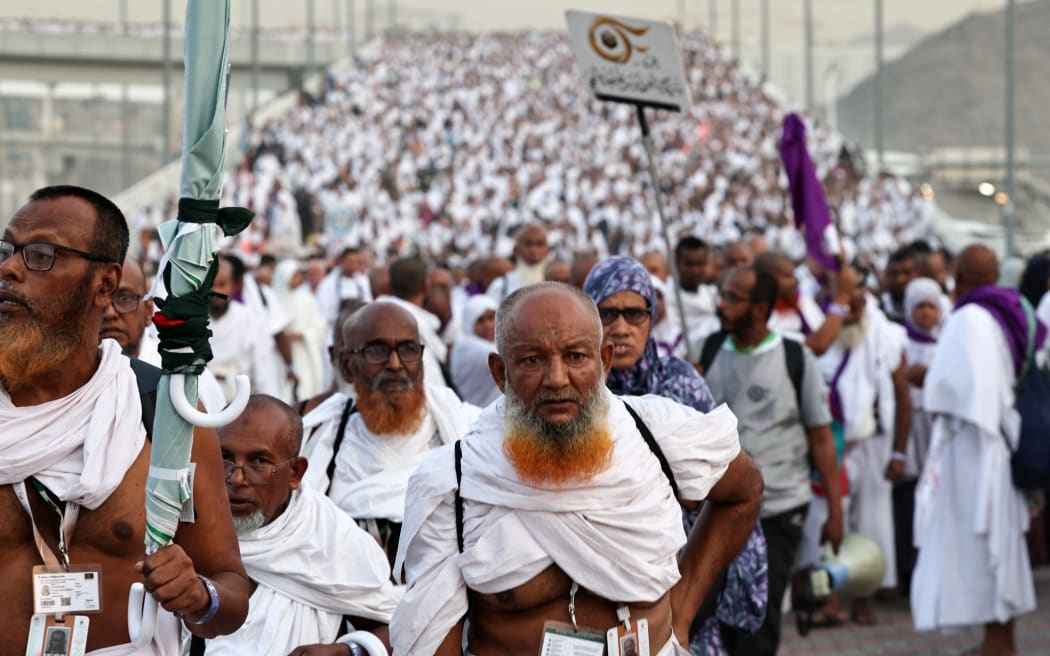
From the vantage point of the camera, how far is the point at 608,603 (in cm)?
357

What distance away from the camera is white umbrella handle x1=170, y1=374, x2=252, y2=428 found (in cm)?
287

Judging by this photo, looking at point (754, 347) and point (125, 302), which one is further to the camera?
point (754, 347)

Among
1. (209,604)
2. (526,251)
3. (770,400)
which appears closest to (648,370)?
(770,400)

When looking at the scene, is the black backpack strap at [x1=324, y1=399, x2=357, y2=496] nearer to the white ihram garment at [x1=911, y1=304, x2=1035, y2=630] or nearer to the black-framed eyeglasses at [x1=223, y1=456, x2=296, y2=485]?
the black-framed eyeglasses at [x1=223, y1=456, x2=296, y2=485]

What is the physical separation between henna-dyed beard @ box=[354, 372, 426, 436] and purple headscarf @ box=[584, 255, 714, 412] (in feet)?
2.25

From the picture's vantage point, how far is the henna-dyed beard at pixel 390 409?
5230mm

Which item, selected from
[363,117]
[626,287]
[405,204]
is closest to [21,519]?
[626,287]

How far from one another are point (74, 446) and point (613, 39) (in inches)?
188

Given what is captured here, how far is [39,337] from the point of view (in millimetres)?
3094

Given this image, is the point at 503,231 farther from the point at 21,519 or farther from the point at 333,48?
the point at 333,48

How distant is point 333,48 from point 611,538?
7638 centimetres

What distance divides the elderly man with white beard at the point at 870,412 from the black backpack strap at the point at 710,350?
6.07 ft

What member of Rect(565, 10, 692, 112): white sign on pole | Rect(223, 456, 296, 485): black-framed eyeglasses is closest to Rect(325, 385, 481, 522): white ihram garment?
Rect(223, 456, 296, 485): black-framed eyeglasses

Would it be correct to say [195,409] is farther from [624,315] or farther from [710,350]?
[710,350]
